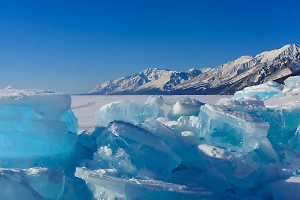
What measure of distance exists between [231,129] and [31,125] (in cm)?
218

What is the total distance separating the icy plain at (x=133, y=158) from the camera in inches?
114

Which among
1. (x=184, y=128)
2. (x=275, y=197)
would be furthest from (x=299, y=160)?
(x=184, y=128)

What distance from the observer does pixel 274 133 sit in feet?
15.7

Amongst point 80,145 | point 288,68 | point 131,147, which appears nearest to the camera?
point 131,147

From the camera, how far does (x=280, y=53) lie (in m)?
147

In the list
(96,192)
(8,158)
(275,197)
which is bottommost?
(275,197)

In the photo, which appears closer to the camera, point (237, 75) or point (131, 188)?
point (131, 188)

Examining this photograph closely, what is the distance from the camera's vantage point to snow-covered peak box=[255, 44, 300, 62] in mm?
145500

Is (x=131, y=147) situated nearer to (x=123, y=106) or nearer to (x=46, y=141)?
(x=46, y=141)

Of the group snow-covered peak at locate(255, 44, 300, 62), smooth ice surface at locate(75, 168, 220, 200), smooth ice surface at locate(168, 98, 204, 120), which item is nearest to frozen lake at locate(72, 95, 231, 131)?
smooth ice surface at locate(168, 98, 204, 120)

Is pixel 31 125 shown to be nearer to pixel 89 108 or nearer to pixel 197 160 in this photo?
pixel 197 160

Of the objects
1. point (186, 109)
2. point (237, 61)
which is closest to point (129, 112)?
point (186, 109)

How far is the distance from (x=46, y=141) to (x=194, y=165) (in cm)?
152

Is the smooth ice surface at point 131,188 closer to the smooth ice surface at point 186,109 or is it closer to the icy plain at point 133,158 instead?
the icy plain at point 133,158
